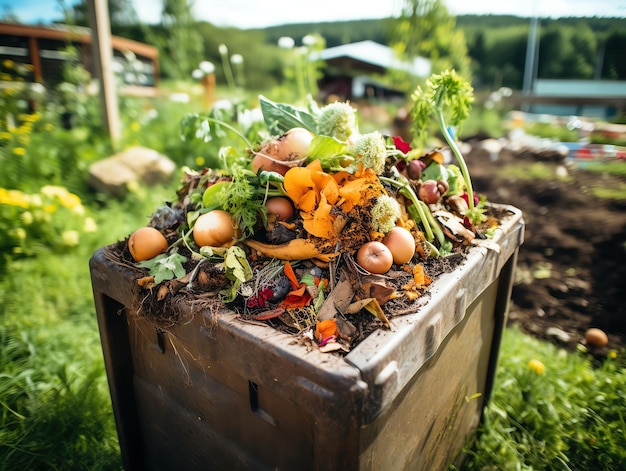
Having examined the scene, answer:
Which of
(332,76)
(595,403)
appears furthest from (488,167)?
(332,76)

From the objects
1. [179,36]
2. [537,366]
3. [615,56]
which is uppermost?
[179,36]

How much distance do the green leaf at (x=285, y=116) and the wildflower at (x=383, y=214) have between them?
0.54 m

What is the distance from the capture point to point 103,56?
477cm

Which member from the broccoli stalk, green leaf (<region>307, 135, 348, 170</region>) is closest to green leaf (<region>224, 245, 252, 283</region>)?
green leaf (<region>307, 135, 348, 170</region>)

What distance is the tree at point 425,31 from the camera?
33.2 ft

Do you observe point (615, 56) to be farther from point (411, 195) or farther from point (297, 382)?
point (297, 382)

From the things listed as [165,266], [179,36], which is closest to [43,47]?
[165,266]

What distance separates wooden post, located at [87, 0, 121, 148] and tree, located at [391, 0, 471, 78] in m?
7.46

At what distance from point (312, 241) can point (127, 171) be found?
4.19 metres

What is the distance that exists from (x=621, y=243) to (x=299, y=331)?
13.1ft

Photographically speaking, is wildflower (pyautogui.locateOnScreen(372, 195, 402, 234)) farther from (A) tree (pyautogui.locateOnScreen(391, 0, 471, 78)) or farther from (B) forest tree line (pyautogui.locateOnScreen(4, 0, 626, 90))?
(A) tree (pyautogui.locateOnScreen(391, 0, 471, 78))

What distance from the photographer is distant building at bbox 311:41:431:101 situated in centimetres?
1038

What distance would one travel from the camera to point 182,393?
4.35 feet

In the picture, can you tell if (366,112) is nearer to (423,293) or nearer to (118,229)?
(118,229)
